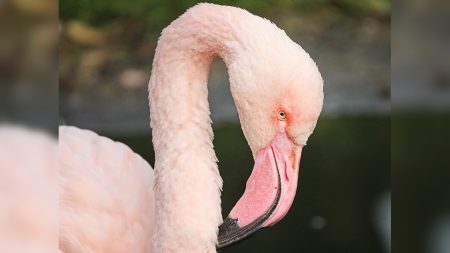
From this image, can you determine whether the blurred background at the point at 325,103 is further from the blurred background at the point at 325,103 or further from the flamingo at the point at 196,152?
the flamingo at the point at 196,152

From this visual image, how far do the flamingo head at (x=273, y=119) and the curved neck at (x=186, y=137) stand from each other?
7 cm

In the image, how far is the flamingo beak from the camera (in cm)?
128

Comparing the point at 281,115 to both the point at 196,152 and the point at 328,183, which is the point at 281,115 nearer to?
the point at 196,152

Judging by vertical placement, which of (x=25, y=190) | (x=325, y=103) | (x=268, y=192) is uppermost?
(x=325, y=103)

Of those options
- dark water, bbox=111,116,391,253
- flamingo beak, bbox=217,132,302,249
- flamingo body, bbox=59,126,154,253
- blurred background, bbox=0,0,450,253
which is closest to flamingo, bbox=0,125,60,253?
flamingo beak, bbox=217,132,302,249

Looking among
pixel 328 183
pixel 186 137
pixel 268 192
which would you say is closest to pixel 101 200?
pixel 186 137

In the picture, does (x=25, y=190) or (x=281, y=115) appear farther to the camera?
(x=281, y=115)

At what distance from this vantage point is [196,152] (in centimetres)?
140

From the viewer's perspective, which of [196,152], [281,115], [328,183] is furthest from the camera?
[328,183]

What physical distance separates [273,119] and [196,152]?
199 mm

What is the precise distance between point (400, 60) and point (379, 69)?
47cm

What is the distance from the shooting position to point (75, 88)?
1802 millimetres

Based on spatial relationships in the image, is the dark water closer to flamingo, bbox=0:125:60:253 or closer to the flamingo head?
the flamingo head

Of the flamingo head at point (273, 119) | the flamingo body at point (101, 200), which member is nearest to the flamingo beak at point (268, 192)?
the flamingo head at point (273, 119)
